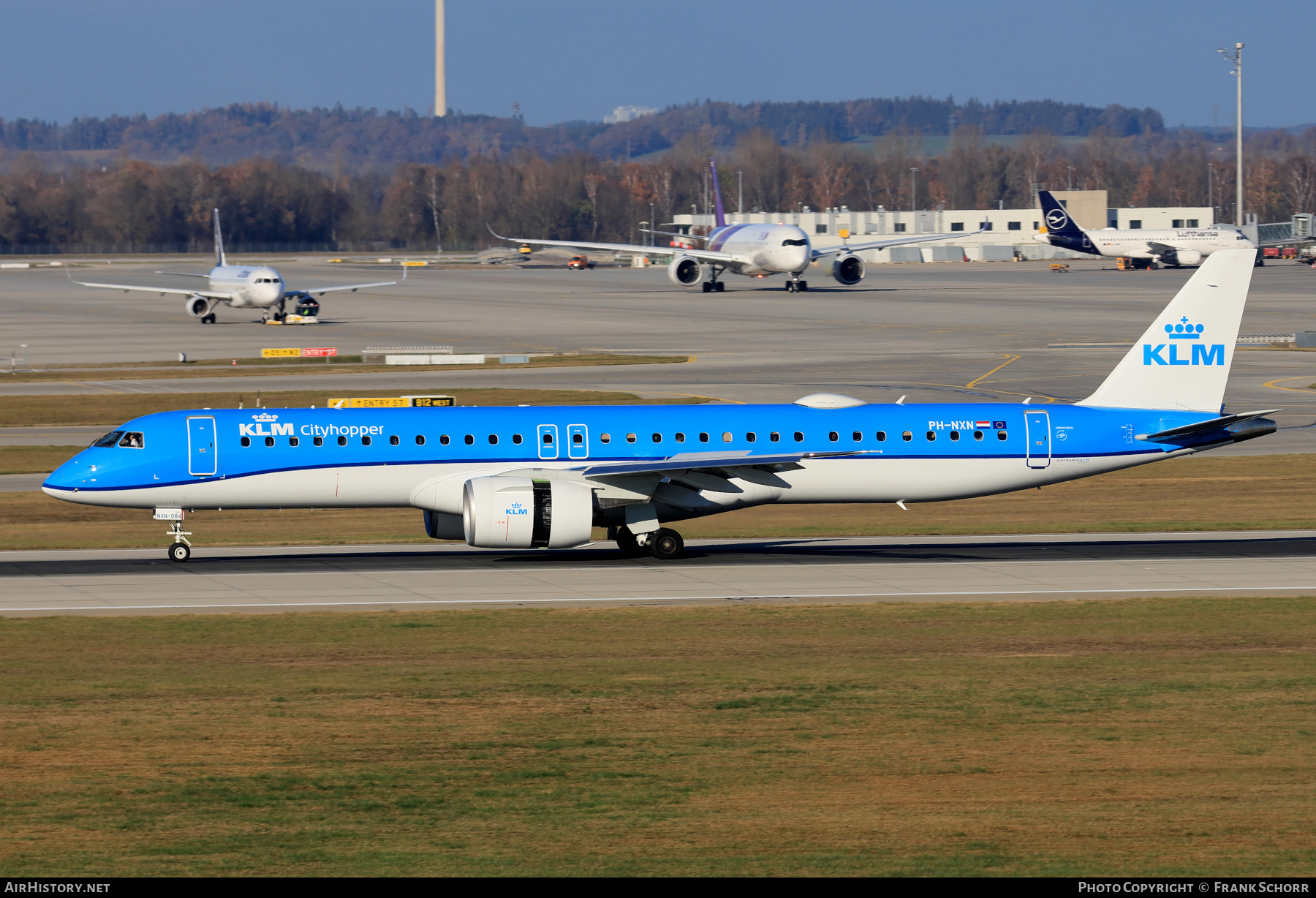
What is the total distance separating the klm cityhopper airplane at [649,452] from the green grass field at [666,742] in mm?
7166

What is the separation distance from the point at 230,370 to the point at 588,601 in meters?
67.6

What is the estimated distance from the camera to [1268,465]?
58.2 meters

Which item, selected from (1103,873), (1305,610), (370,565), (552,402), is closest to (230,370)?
(552,402)

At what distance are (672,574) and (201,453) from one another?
12.2 metres

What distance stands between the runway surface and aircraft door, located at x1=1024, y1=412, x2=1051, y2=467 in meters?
2.53

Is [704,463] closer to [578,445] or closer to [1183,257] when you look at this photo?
[578,445]

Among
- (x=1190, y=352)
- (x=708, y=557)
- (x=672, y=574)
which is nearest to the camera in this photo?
(x=672, y=574)

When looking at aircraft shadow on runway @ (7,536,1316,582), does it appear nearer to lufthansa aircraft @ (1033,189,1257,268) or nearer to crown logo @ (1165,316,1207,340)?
crown logo @ (1165,316,1207,340)

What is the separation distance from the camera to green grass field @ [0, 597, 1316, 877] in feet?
57.6

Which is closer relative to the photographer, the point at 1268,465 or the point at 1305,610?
the point at 1305,610

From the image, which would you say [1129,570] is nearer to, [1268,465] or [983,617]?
[983,617]

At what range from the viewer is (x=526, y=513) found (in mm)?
37688

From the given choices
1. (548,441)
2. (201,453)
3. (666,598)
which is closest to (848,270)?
(548,441)

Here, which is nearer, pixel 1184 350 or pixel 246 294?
pixel 1184 350
